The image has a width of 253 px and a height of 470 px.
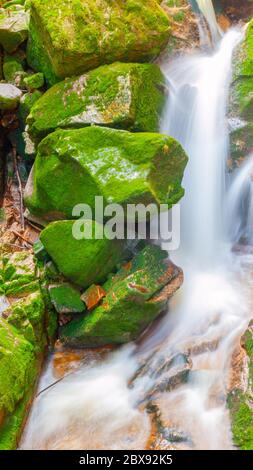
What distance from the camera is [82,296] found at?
475 cm

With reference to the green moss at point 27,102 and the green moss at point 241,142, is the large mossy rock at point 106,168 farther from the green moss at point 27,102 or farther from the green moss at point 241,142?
the green moss at point 241,142

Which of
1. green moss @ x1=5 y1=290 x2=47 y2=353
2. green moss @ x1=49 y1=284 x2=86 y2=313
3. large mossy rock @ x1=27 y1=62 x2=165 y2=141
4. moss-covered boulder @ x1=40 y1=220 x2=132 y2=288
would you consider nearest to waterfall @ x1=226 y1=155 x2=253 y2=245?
large mossy rock @ x1=27 y1=62 x2=165 y2=141

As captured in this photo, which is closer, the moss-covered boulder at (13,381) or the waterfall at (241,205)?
the moss-covered boulder at (13,381)

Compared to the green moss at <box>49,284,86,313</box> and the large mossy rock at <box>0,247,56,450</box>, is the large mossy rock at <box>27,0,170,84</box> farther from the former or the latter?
the green moss at <box>49,284,86,313</box>

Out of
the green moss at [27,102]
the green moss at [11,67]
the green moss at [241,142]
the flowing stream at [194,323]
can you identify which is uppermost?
the green moss at [11,67]

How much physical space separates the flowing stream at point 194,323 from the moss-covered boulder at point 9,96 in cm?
221

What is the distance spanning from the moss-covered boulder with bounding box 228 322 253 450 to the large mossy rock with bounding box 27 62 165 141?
304 cm

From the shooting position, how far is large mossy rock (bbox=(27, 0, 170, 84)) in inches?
197

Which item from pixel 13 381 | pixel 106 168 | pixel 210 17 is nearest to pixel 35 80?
pixel 106 168

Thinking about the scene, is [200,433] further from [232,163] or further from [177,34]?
[177,34]

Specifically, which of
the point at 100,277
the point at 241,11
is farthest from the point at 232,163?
the point at 241,11

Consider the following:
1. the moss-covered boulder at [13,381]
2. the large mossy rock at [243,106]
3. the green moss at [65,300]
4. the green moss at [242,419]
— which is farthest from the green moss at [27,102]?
the green moss at [242,419]

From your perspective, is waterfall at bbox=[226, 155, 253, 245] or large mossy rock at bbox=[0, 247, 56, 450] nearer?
large mossy rock at bbox=[0, 247, 56, 450]

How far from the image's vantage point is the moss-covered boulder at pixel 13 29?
→ 6000 millimetres
